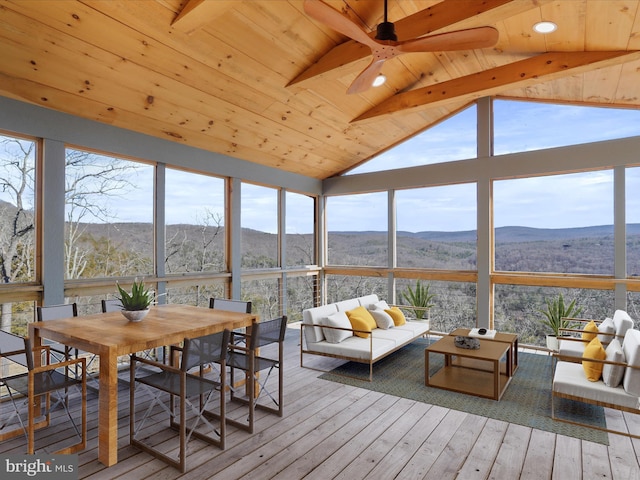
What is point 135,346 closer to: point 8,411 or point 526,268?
point 8,411

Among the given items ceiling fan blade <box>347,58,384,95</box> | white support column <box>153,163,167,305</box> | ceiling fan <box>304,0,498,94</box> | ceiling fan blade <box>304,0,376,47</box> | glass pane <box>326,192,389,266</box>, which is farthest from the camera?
glass pane <box>326,192,389,266</box>

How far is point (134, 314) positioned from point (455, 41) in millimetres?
3277

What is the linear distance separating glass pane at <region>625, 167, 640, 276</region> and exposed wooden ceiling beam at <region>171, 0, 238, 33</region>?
5326mm

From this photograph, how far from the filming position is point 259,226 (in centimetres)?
659

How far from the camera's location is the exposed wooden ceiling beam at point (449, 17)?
292cm

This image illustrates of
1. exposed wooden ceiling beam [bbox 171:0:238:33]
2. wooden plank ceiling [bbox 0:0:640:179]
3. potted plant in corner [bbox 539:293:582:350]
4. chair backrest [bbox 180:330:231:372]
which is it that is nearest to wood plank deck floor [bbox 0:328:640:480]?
chair backrest [bbox 180:330:231:372]

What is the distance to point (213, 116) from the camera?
188 inches

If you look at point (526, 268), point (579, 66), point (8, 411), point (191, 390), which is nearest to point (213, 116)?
point (191, 390)

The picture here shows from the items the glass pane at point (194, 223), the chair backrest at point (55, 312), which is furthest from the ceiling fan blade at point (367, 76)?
the chair backrest at point (55, 312)

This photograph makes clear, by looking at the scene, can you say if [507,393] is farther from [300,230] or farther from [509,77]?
[300,230]

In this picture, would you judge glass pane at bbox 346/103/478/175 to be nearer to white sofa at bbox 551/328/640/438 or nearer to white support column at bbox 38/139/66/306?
white sofa at bbox 551/328/640/438

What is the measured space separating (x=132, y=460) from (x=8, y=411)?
5.14 ft

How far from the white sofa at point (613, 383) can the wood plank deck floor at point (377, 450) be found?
0.27 m

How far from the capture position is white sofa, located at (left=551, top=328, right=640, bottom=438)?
9.80 ft
